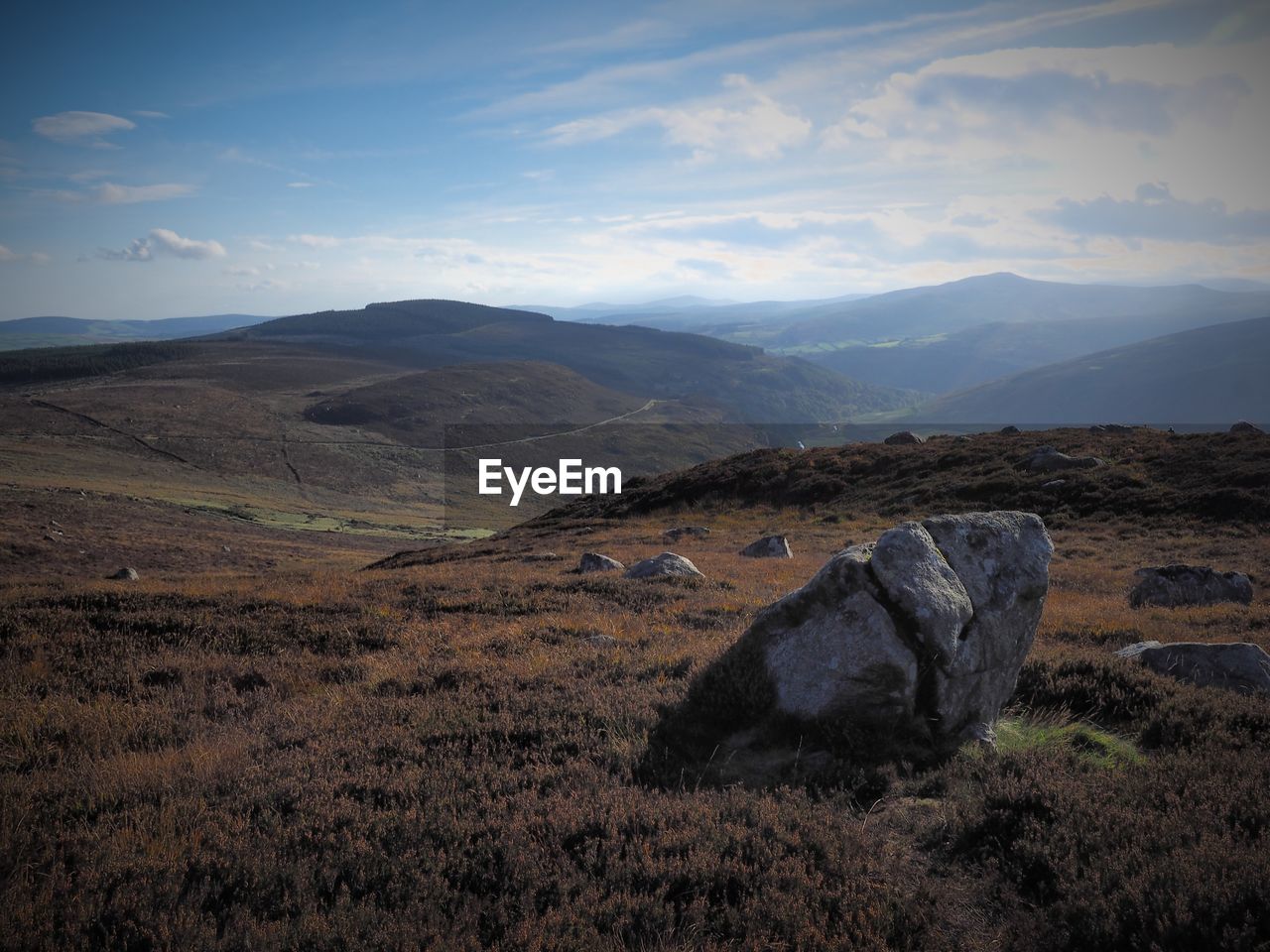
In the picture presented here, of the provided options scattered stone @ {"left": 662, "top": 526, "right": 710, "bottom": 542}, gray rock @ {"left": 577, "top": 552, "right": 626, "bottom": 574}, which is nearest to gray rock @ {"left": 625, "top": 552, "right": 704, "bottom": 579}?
gray rock @ {"left": 577, "top": 552, "right": 626, "bottom": 574}

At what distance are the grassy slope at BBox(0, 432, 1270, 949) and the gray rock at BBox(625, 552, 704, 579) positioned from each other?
6.65 m

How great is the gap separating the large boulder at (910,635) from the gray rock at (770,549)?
16981mm

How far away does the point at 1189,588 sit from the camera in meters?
16.4

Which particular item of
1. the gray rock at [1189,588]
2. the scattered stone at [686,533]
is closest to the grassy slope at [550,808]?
the gray rock at [1189,588]

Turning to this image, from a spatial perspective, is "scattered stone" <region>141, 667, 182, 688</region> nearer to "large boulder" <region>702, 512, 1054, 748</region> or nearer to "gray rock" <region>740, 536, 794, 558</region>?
"large boulder" <region>702, 512, 1054, 748</region>

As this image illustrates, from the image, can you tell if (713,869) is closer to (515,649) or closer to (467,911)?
(467,911)

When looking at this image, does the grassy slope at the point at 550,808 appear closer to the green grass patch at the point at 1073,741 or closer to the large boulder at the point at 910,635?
the green grass patch at the point at 1073,741

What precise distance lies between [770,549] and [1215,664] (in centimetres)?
1694

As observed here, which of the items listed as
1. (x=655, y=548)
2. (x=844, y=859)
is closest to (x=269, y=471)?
(x=655, y=548)

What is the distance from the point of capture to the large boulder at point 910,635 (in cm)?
762

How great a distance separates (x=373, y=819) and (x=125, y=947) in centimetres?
174

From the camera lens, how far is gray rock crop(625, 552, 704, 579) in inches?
743

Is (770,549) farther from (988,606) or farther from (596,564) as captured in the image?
(988,606)

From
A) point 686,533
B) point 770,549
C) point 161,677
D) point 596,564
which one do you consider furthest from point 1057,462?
point 161,677
